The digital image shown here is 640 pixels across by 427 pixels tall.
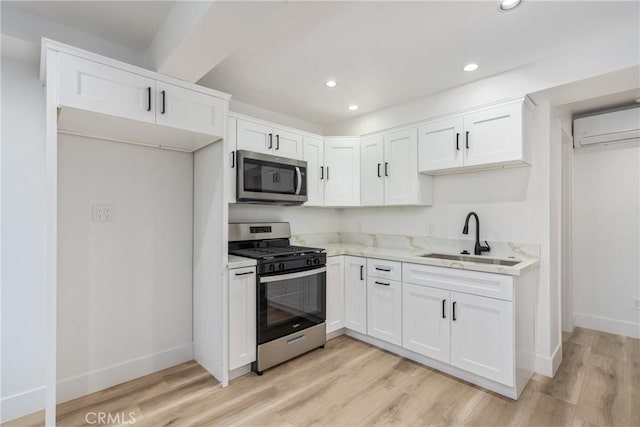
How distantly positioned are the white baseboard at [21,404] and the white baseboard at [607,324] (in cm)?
492

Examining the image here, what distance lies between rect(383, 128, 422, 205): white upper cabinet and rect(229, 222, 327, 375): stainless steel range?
0.98 meters

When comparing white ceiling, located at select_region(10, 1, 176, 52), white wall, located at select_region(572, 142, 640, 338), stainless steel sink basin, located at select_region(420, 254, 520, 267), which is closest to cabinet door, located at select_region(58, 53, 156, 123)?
white ceiling, located at select_region(10, 1, 176, 52)

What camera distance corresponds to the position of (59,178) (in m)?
2.10

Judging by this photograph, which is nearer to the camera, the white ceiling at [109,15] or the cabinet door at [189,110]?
the white ceiling at [109,15]

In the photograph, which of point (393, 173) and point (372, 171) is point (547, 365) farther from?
point (372, 171)

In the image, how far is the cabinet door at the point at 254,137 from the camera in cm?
265

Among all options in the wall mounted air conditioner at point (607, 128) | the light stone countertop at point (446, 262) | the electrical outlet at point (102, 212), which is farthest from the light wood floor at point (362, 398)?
the wall mounted air conditioner at point (607, 128)

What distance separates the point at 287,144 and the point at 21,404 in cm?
268

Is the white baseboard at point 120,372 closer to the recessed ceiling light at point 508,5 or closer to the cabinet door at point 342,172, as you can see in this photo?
the cabinet door at point 342,172

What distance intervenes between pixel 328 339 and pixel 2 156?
9.55 ft

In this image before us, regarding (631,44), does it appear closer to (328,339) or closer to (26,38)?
(328,339)

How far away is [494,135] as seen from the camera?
2.49 meters

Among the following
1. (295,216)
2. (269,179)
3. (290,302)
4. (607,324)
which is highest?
(269,179)

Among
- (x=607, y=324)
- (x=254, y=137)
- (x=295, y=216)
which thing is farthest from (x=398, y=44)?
(x=607, y=324)
